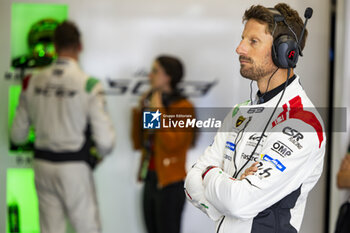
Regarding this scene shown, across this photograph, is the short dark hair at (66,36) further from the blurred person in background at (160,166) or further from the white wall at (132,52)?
the blurred person in background at (160,166)

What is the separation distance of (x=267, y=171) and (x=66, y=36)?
161 centimetres

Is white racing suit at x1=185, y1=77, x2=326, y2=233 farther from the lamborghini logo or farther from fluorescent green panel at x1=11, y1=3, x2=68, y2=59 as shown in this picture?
fluorescent green panel at x1=11, y1=3, x2=68, y2=59

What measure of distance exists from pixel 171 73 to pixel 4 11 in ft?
2.99

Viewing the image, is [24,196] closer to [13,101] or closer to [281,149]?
[13,101]

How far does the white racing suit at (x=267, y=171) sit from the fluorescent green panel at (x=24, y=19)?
1.56 m

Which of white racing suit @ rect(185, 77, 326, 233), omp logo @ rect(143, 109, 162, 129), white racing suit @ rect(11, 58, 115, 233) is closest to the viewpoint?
white racing suit @ rect(185, 77, 326, 233)

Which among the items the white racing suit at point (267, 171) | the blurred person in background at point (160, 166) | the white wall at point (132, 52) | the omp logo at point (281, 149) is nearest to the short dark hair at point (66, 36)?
the white wall at point (132, 52)

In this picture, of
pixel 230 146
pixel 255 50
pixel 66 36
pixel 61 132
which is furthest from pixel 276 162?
pixel 66 36

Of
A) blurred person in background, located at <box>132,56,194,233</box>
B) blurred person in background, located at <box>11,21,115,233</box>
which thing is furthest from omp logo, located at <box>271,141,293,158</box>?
blurred person in background, located at <box>11,21,115,233</box>

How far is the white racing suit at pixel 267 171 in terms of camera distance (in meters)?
1.12

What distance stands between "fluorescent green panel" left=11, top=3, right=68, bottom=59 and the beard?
1605 mm

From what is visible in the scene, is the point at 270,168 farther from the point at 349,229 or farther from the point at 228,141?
the point at 349,229

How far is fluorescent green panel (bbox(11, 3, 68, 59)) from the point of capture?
95.5 inches

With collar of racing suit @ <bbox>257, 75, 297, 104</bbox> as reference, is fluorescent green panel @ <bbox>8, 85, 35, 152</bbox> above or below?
below
